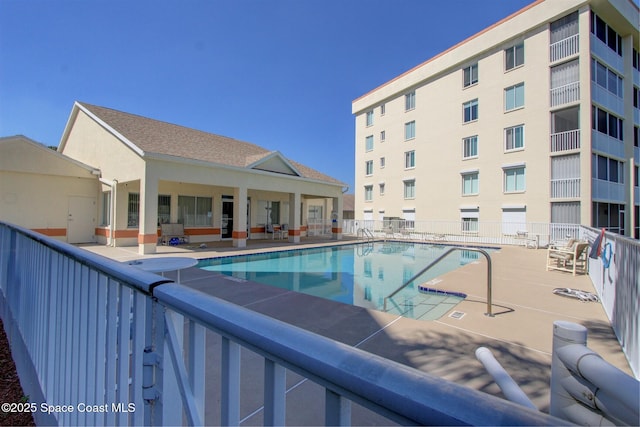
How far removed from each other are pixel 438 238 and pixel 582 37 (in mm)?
14333

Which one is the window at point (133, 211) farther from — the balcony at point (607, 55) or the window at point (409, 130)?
the balcony at point (607, 55)

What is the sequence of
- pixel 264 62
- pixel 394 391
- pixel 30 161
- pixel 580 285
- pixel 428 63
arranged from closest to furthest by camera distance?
pixel 394 391 < pixel 580 285 < pixel 30 161 < pixel 264 62 < pixel 428 63

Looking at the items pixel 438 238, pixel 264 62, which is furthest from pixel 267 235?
pixel 438 238

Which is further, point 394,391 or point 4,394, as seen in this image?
point 4,394

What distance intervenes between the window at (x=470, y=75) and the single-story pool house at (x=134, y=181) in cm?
1456

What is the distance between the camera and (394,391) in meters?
0.56

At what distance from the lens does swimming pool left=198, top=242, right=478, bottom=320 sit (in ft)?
23.2

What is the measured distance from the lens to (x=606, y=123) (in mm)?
18078

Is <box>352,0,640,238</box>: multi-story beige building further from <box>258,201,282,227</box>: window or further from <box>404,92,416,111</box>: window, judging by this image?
<box>258,201,282,227</box>: window

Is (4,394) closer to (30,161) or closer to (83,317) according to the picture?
(83,317)

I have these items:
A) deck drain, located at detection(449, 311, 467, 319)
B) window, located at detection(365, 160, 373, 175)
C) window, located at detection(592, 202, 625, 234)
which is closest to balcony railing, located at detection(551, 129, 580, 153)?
window, located at detection(592, 202, 625, 234)

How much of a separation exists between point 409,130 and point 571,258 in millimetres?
19184

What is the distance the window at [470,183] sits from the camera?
21.5 meters

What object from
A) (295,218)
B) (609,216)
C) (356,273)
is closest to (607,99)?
(609,216)
